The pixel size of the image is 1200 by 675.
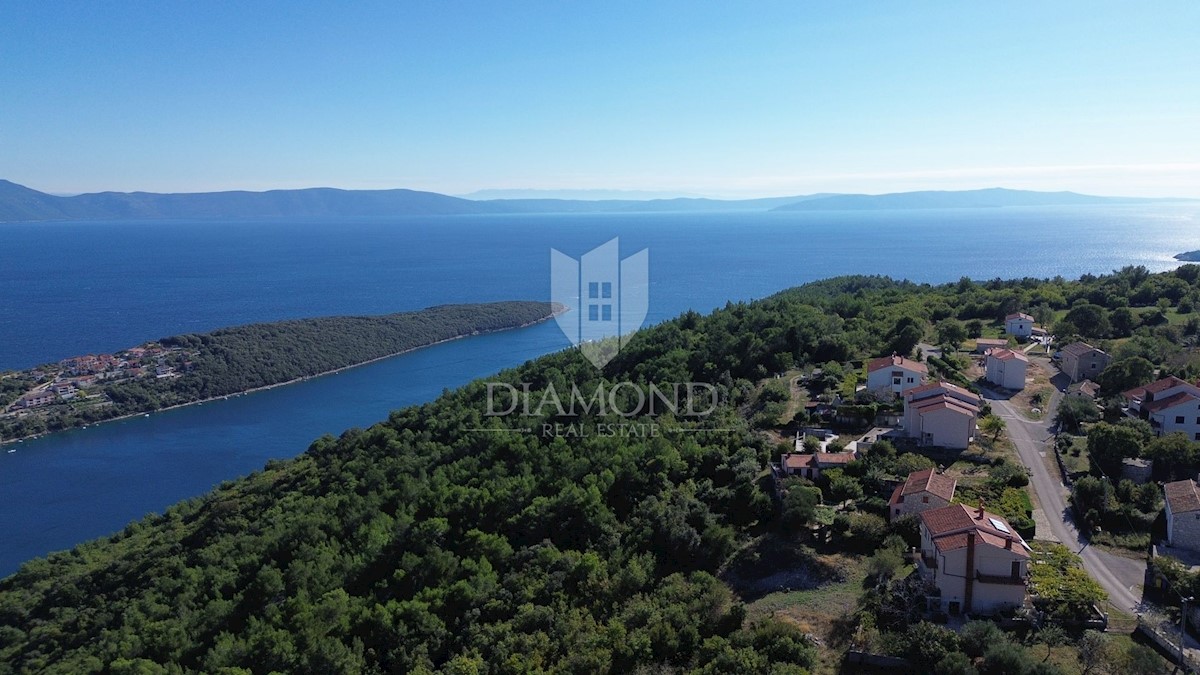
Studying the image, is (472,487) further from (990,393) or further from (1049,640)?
(990,393)

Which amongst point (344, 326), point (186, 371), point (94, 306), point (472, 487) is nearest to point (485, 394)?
point (472, 487)

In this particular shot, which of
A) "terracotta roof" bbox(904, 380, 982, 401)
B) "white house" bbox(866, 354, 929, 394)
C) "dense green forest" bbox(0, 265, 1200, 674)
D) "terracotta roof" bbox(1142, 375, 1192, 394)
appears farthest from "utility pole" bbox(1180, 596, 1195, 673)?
"white house" bbox(866, 354, 929, 394)

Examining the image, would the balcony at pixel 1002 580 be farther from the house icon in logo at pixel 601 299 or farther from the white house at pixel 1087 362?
the house icon in logo at pixel 601 299

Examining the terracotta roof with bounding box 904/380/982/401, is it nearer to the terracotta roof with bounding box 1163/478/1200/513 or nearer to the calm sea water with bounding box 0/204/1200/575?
the terracotta roof with bounding box 1163/478/1200/513

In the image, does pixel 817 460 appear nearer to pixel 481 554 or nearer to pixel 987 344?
pixel 481 554

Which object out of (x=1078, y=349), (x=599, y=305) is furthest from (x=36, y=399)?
(x=1078, y=349)
